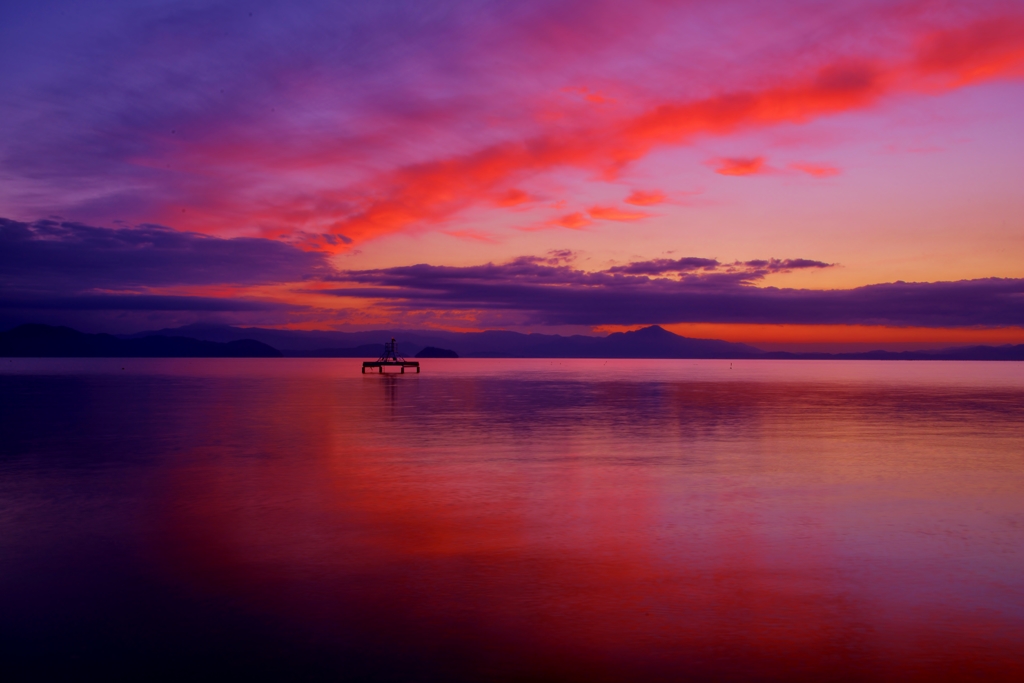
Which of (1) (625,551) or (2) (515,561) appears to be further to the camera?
(1) (625,551)

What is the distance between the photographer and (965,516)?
54.7ft

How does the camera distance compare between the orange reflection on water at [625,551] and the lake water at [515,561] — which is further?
the orange reflection on water at [625,551]

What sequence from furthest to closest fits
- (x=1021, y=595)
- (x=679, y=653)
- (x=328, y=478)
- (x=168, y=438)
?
(x=168, y=438)
(x=328, y=478)
(x=1021, y=595)
(x=679, y=653)

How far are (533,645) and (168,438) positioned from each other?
27242mm

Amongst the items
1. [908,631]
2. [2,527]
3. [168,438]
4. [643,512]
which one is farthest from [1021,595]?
[168,438]

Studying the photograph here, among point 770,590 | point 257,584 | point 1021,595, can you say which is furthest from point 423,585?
point 1021,595

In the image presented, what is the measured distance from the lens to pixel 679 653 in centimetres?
908

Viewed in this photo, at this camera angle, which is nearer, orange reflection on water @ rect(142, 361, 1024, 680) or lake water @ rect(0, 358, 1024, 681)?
lake water @ rect(0, 358, 1024, 681)

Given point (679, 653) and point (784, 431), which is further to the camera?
point (784, 431)

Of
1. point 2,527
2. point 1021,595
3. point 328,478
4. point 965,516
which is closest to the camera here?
point 1021,595

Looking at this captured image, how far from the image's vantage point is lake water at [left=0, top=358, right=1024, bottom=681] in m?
Result: 9.02

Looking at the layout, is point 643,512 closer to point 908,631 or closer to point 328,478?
point 908,631

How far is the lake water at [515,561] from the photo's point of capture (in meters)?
9.02

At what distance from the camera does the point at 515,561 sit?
42.3ft
